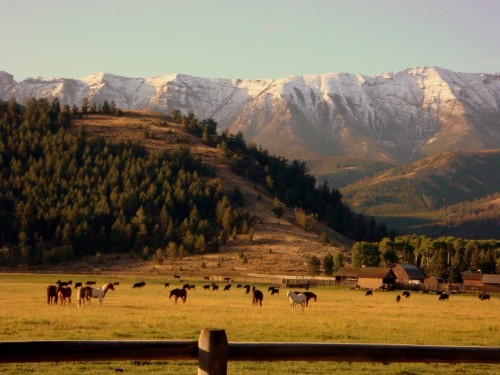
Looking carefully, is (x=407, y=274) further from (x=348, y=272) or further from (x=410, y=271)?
(x=348, y=272)

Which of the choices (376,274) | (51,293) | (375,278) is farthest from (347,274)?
(51,293)

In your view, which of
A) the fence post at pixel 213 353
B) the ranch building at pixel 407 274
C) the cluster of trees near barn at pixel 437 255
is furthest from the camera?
the cluster of trees near barn at pixel 437 255

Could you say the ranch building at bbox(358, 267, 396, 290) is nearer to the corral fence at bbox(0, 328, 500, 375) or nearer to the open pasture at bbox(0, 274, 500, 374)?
the open pasture at bbox(0, 274, 500, 374)

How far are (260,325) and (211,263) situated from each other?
128146 millimetres

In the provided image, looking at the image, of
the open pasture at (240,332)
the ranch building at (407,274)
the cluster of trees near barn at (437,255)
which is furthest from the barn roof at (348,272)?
the open pasture at (240,332)

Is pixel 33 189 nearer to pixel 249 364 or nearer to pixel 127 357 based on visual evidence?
pixel 249 364

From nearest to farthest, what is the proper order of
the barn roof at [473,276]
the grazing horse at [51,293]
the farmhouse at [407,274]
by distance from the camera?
the grazing horse at [51,293]
the barn roof at [473,276]
the farmhouse at [407,274]

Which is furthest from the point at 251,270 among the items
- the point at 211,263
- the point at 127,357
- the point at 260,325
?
the point at 127,357

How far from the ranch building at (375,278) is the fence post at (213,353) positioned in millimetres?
122985

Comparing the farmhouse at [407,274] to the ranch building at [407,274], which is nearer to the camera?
the ranch building at [407,274]

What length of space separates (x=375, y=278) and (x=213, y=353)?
417 feet

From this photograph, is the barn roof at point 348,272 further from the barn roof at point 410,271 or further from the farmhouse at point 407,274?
the barn roof at point 410,271

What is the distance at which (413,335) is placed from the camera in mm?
34688

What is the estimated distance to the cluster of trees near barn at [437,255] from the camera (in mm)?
159212
